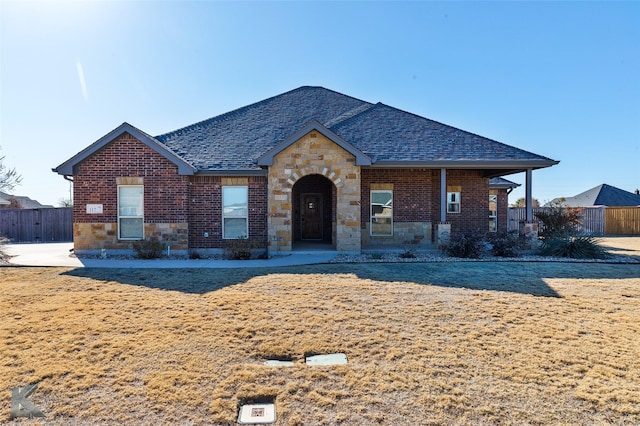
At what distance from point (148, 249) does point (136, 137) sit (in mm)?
3767

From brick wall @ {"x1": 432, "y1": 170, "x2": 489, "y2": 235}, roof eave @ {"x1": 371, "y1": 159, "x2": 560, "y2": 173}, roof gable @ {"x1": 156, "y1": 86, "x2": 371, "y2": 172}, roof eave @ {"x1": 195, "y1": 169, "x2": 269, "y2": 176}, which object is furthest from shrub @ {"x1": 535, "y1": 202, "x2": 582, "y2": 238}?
roof eave @ {"x1": 195, "y1": 169, "x2": 269, "y2": 176}

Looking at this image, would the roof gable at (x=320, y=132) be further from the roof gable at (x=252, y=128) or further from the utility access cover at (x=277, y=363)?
the utility access cover at (x=277, y=363)

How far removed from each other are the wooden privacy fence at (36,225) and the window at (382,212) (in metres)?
16.8

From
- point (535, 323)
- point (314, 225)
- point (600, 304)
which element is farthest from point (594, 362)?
point (314, 225)

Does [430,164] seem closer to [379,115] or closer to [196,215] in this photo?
[379,115]

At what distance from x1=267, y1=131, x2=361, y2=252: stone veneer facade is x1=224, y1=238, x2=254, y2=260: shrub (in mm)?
825

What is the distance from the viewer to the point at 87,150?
1131 cm

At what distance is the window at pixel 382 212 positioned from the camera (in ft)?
45.7

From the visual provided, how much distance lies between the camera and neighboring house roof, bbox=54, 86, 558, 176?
1162cm

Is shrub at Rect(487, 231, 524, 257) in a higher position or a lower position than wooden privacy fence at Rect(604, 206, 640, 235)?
lower

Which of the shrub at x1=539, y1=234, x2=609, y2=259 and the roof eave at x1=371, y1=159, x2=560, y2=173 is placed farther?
the roof eave at x1=371, y1=159, x2=560, y2=173

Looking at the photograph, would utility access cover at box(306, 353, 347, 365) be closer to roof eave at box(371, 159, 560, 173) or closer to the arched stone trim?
the arched stone trim

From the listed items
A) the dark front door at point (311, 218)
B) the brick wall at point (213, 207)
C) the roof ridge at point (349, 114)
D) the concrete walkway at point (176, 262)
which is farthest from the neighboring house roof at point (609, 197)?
the brick wall at point (213, 207)

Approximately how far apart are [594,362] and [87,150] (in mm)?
13690
